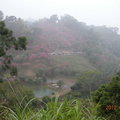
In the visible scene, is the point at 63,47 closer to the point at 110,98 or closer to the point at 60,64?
the point at 60,64

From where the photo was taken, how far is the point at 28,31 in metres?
19.4

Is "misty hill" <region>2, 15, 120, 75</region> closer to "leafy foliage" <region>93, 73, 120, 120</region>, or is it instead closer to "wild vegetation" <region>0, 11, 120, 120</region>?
"wild vegetation" <region>0, 11, 120, 120</region>

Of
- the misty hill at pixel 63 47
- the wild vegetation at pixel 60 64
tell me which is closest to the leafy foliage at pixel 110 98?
the wild vegetation at pixel 60 64

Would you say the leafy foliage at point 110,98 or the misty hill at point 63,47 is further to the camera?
the misty hill at point 63,47

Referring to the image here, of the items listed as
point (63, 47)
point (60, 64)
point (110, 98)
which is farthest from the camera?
point (63, 47)

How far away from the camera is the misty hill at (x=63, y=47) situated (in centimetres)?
1639

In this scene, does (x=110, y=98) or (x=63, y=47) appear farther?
(x=63, y=47)

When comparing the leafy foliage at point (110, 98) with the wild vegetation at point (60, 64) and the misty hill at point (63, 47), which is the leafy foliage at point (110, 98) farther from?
the misty hill at point (63, 47)

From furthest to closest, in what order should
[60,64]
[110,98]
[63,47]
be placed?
[63,47] → [60,64] → [110,98]

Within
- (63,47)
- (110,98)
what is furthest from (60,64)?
(110,98)

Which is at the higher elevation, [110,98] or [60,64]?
[110,98]

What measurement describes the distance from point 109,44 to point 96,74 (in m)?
16.5

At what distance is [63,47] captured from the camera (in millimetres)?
22125

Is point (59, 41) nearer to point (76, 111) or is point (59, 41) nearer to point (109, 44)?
point (109, 44)
